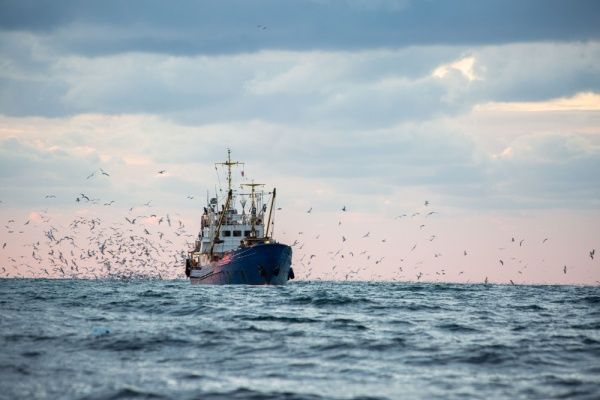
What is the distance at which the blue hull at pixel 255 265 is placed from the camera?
9356 centimetres

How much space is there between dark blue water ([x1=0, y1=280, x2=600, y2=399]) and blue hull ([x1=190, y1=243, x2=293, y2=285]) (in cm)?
4868

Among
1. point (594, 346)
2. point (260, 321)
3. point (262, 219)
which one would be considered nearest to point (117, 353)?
point (260, 321)

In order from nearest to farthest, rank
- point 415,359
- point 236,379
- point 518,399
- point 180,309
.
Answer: point 518,399 < point 236,379 < point 415,359 < point 180,309

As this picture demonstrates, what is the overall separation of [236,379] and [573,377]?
359 inches

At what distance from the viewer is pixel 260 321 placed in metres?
39.2

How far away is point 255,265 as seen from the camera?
3703 inches

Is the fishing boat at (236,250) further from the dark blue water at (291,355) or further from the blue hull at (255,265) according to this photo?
the dark blue water at (291,355)

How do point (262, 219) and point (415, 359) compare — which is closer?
point (415, 359)

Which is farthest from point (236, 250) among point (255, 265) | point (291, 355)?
point (291, 355)

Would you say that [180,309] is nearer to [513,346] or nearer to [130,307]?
[130,307]

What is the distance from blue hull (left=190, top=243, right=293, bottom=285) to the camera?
9356 centimetres

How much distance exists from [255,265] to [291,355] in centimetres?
6659

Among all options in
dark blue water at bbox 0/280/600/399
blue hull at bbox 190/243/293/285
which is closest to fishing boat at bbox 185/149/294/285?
blue hull at bbox 190/243/293/285

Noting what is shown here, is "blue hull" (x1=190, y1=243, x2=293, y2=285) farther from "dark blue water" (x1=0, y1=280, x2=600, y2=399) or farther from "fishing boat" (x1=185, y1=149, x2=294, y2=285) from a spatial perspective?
"dark blue water" (x1=0, y1=280, x2=600, y2=399)
